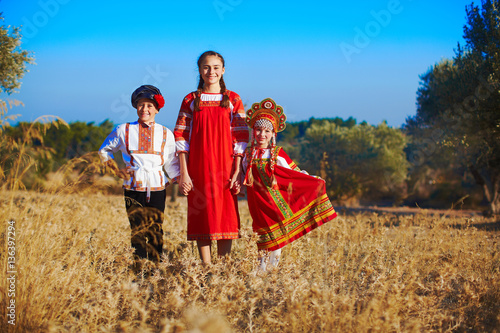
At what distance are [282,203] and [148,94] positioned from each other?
5.39 feet

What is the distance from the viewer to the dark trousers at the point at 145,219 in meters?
3.62

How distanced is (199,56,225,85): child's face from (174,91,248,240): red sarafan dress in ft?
0.48

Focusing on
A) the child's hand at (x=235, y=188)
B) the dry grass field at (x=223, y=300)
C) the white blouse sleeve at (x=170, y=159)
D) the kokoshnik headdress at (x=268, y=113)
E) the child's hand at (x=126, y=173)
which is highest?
the kokoshnik headdress at (x=268, y=113)

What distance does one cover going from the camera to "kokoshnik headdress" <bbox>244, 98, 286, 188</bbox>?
393 cm

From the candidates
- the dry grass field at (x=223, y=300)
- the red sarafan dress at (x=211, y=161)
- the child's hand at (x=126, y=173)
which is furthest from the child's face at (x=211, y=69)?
the dry grass field at (x=223, y=300)

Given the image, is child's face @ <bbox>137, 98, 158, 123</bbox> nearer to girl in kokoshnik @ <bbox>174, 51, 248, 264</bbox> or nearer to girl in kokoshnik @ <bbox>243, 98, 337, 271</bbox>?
girl in kokoshnik @ <bbox>174, 51, 248, 264</bbox>

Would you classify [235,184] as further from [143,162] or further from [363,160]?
[363,160]

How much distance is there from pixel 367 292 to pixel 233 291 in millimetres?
1055

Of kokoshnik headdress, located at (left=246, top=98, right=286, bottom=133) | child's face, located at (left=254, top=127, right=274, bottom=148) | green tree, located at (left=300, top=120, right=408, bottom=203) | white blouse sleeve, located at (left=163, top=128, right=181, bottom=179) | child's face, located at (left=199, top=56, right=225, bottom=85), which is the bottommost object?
white blouse sleeve, located at (left=163, top=128, right=181, bottom=179)

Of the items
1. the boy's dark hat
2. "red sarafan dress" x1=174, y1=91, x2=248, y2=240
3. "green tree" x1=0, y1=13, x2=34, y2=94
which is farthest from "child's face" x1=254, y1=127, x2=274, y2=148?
"green tree" x1=0, y1=13, x2=34, y2=94

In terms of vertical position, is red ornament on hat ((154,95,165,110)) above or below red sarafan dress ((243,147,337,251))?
above

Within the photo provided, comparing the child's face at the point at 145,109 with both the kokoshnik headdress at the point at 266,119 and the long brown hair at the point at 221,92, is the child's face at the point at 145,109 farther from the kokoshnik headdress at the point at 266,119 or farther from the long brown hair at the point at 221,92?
the kokoshnik headdress at the point at 266,119

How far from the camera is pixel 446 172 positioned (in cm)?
2064

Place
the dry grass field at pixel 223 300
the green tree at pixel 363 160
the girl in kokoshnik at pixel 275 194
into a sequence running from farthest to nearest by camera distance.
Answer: the green tree at pixel 363 160, the girl in kokoshnik at pixel 275 194, the dry grass field at pixel 223 300
